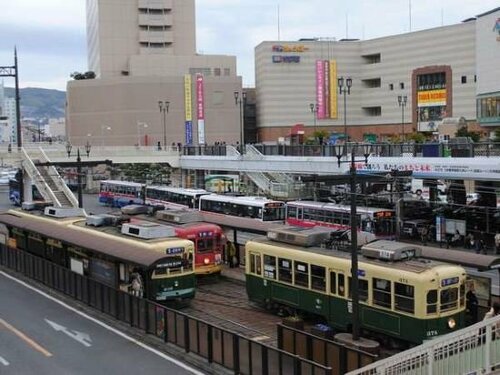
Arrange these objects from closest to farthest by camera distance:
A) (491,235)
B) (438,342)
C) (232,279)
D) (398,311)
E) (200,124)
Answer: (438,342) < (398,311) < (232,279) < (491,235) < (200,124)

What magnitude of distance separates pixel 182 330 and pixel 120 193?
46.5m

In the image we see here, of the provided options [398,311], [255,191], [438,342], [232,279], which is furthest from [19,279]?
[255,191]

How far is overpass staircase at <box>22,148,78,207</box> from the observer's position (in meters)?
52.6

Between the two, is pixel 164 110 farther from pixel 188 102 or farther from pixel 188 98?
pixel 188 98

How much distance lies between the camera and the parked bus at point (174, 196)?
50688 millimetres

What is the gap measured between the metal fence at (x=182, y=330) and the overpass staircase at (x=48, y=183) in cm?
2339

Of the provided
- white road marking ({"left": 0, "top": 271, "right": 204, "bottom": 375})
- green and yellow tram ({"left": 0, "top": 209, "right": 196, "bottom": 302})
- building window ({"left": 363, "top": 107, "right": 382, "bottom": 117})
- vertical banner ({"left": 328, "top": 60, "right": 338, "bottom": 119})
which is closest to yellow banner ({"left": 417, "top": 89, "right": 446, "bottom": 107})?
building window ({"left": 363, "top": 107, "right": 382, "bottom": 117})

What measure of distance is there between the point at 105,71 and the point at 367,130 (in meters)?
47.2

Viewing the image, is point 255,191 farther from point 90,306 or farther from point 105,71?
point 105,71

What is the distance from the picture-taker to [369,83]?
114m

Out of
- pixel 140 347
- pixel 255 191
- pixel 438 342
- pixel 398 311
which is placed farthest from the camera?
pixel 255 191

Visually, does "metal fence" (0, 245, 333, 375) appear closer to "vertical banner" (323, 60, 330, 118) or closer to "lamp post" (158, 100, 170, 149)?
"lamp post" (158, 100, 170, 149)

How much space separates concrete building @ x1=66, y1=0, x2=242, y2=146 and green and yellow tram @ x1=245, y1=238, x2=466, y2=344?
81.3 metres

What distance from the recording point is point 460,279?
61.2 feet
